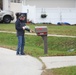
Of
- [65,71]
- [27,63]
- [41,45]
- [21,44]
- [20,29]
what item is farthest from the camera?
[41,45]

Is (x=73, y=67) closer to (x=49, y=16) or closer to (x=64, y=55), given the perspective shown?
(x=64, y=55)

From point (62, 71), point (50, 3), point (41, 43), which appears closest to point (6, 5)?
point (50, 3)

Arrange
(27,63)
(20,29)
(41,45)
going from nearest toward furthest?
1. (27,63)
2. (20,29)
3. (41,45)

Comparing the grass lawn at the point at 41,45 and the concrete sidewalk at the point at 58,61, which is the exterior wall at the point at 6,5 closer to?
the grass lawn at the point at 41,45

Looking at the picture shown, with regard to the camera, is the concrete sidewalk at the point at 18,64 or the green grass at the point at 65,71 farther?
the concrete sidewalk at the point at 18,64

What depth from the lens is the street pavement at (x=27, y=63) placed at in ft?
40.0

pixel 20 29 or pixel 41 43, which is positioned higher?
pixel 20 29

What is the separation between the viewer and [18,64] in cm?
1358

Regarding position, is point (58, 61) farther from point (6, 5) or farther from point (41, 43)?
point (6, 5)

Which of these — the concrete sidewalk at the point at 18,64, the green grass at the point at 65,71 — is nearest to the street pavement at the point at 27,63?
the concrete sidewalk at the point at 18,64

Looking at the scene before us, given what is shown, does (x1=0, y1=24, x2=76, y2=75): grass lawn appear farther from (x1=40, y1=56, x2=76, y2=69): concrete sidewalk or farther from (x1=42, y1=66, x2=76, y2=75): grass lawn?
(x1=42, y1=66, x2=76, y2=75): grass lawn

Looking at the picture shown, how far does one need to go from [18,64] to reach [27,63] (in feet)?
1.23

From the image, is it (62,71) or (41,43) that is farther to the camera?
(41,43)

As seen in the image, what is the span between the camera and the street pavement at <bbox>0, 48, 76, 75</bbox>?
40.0 feet
